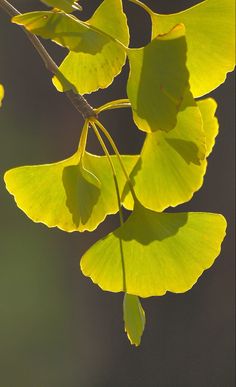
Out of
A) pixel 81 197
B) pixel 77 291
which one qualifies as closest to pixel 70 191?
pixel 81 197

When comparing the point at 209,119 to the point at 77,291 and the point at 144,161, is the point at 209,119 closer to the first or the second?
the point at 144,161

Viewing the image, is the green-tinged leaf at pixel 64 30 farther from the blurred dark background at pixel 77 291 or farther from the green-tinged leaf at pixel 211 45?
the blurred dark background at pixel 77 291

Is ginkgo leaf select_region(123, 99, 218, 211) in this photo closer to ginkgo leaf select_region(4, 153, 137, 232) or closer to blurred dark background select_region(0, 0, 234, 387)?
ginkgo leaf select_region(4, 153, 137, 232)

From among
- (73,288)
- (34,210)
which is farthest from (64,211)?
(73,288)

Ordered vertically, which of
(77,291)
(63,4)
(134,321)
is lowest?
(77,291)

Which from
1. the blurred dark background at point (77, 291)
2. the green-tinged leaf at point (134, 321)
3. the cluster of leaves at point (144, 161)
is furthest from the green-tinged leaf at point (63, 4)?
the blurred dark background at point (77, 291)

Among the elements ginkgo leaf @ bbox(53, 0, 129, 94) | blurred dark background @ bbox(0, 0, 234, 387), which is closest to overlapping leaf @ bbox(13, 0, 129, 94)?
ginkgo leaf @ bbox(53, 0, 129, 94)

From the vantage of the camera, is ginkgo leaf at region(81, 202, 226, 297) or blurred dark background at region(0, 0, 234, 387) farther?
blurred dark background at region(0, 0, 234, 387)
